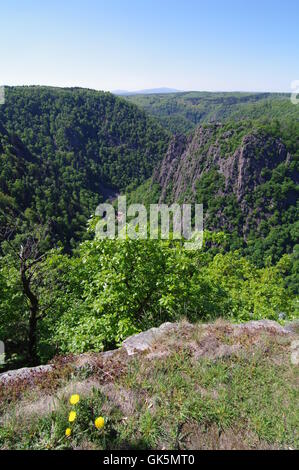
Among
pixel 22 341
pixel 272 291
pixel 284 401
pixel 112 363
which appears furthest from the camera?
pixel 272 291

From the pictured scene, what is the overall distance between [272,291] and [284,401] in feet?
42.8

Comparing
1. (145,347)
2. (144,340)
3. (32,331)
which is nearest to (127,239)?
(144,340)

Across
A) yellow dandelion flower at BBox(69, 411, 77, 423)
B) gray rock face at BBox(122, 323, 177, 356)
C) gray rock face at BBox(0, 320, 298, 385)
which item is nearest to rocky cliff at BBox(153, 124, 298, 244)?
gray rock face at BBox(0, 320, 298, 385)

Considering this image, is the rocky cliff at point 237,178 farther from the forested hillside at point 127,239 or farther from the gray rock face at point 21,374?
the gray rock face at point 21,374

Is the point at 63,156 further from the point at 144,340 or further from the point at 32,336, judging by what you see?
the point at 144,340

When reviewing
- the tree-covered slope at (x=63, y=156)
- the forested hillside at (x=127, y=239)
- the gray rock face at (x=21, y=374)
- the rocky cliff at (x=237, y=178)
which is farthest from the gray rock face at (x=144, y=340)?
the rocky cliff at (x=237, y=178)

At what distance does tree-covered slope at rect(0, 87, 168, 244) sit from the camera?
76.6 meters

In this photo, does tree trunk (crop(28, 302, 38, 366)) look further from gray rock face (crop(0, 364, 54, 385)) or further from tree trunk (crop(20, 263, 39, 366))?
gray rock face (crop(0, 364, 54, 385))

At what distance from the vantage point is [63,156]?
150 metres

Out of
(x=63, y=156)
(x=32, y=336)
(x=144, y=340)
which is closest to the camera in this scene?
(x=144, y=340)

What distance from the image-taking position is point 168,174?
140 m

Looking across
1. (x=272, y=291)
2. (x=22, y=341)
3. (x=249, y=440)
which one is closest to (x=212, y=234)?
(x=249, y=440)

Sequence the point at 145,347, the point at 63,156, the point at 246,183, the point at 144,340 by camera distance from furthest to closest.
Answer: the point at 63,156, the point at 246,183, the point at 144,340, the point at 145,347
